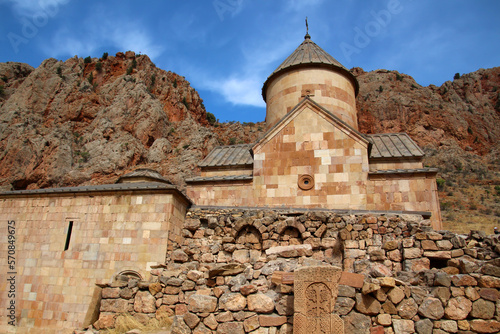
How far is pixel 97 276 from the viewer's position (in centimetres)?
654

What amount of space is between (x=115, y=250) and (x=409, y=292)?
17.2ft

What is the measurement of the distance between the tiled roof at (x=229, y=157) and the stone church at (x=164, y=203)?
0.20ft

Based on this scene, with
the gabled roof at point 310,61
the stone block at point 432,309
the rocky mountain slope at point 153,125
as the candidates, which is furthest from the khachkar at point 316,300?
the rocky mountain slope at point 153,125

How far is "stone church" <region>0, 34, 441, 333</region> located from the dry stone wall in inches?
27.1

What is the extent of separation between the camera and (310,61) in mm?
9562

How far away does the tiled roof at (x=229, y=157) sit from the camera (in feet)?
29.8

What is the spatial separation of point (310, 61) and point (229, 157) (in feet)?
11.4

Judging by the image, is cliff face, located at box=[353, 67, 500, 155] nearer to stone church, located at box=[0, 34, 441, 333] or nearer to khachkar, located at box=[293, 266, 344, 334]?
stone church, located at box=[0, 34, 441, 333]

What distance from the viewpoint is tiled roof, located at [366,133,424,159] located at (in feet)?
26.4

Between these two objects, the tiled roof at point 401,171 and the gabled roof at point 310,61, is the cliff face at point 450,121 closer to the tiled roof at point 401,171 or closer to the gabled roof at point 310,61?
the gabled roof at point 310,61

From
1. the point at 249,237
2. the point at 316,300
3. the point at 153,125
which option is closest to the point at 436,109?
the point at 153,125

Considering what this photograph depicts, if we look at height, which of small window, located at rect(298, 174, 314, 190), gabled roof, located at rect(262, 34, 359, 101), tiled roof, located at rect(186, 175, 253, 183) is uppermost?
gabled roof, located at rect(262, 34, 359, 101)

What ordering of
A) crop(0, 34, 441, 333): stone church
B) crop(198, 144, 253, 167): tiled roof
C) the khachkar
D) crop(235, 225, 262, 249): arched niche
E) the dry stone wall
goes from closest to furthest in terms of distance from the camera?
the khachkar → the dry stone wall → crop(235, 225, 262, 249): arched niche → crop(0, 34, 441, 333): stone church → crop(198, 144, 253, 167): tiled roof

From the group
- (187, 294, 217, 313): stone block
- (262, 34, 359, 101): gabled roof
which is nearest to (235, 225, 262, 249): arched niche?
(187, 294, 217, 313): stone block
